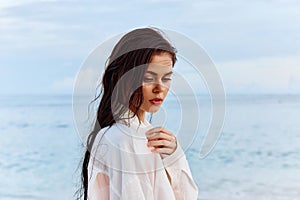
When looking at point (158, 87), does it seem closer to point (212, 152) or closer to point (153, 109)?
point (153, 109)

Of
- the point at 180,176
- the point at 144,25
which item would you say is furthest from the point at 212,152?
the point at 180,176

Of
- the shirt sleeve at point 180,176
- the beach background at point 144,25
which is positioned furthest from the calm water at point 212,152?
the shirt sleeve at point 180,176

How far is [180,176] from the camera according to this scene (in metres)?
0.94

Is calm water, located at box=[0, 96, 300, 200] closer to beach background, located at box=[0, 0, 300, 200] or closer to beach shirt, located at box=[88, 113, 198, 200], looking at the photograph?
beach background, located at box=[0, 0, 300, 200]

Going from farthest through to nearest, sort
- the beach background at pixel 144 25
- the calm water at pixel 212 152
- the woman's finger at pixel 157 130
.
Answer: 1. the beach background at pixel 144 25
2. the calm water at pixel 212 152
3. the woman's finger at pixel 157 130

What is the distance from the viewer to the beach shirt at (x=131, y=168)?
2.98 feet

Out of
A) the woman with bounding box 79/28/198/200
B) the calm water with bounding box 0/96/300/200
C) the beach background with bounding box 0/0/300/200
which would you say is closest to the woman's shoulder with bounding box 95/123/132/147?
the woman with bounding box 79/28/198/200

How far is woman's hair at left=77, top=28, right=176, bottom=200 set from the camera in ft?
3.02

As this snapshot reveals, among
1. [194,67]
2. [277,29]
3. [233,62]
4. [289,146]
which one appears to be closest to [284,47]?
[277,29]

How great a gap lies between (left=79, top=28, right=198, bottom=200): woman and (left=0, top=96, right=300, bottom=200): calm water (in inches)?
188

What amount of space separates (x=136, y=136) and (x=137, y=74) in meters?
0.10

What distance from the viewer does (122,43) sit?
0.94 meters

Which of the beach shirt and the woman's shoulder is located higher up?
the woman's shoulder

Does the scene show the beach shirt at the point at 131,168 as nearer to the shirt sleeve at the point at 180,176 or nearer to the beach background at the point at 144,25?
the shirt sleeve at the point at 180,176
